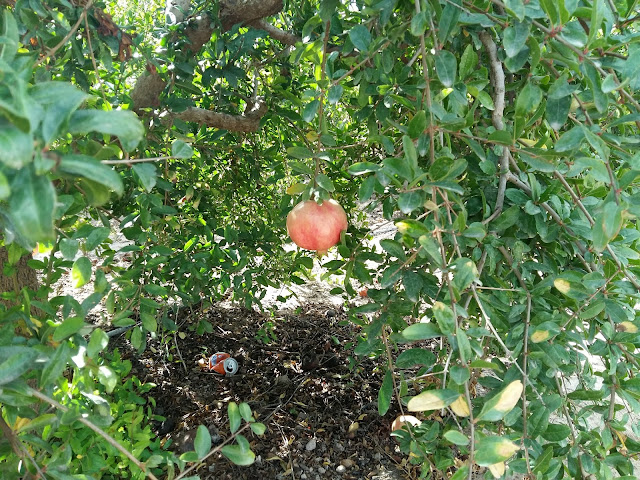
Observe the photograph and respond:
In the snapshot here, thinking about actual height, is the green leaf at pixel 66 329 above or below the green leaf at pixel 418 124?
below

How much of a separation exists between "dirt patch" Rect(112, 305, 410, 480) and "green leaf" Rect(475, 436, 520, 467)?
50.4 inches

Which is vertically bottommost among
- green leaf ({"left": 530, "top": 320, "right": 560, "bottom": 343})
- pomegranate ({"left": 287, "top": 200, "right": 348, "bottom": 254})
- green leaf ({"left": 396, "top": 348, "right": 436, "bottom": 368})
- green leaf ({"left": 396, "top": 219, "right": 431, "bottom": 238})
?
green leaf ({"left": 396, "top": 348, "right": 436, "bottom": 368})

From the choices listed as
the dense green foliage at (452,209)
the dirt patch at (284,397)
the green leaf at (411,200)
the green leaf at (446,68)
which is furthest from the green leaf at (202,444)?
the dirt patch at (284,397)

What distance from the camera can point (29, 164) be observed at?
371 mm

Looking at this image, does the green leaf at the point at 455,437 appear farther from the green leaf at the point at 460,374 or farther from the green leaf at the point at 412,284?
the green leaf at the point at 412,284

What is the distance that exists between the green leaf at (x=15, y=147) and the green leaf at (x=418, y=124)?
0.67 meters

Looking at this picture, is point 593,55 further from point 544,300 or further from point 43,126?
point 43,126

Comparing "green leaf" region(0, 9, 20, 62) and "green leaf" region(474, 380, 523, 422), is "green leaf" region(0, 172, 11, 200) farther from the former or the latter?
"green leaf" region(474, 380, 523, 422)

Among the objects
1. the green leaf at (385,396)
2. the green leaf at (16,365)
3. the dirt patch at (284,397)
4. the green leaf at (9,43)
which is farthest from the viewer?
the dirt patch at (284,397)

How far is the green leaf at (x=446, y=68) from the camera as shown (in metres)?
0.85

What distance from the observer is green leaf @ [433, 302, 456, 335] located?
714mm

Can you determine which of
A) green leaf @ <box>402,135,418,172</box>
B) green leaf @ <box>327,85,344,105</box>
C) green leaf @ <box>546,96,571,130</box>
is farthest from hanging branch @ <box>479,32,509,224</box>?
green leaf @ <box>327,85,344,105</box>

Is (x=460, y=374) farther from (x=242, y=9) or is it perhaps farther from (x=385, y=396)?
(x=242, y=9)

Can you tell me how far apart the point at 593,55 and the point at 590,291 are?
418 millimetres
